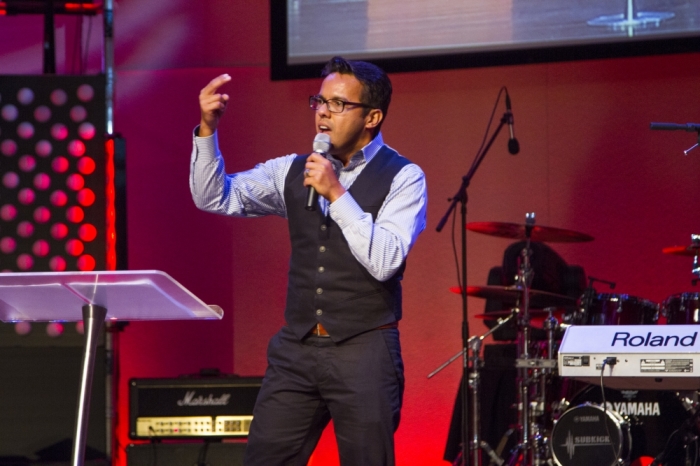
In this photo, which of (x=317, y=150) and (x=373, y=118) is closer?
(x=317, y=150)

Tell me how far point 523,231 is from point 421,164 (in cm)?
110

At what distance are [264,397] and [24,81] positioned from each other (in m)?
2.42

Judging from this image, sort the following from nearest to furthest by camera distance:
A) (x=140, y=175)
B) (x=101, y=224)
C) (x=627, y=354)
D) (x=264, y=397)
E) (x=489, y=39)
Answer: (x=264, y=397)
(x=627, y=354)
(x=101, y=224)
(x=489, y=39)
(x=140, y=175)

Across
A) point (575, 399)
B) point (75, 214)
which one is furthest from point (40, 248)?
point (575, 399)

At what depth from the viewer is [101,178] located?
4.10 metres

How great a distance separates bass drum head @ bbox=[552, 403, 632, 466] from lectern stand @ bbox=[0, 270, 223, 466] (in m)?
2.56

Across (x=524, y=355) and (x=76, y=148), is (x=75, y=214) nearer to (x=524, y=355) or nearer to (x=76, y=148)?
(x=76, y=148)

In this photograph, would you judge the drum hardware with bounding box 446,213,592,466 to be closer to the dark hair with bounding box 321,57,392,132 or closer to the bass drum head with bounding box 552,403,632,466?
the bass drum head with bounding box 552,403,632,466

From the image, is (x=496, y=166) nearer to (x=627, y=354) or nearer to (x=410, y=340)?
(x=410, y=340)

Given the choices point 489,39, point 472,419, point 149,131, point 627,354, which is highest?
point 489,39

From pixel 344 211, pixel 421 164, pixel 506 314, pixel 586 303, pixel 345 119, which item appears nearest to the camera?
pixel 344 211

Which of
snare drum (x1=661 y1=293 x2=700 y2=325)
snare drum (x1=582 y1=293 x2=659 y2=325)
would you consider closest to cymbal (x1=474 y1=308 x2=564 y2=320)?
snare drum (x1=582 y1=293 x2=659 y2=325)

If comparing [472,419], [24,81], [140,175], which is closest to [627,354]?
[472,419]

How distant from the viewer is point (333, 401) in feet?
7.55
